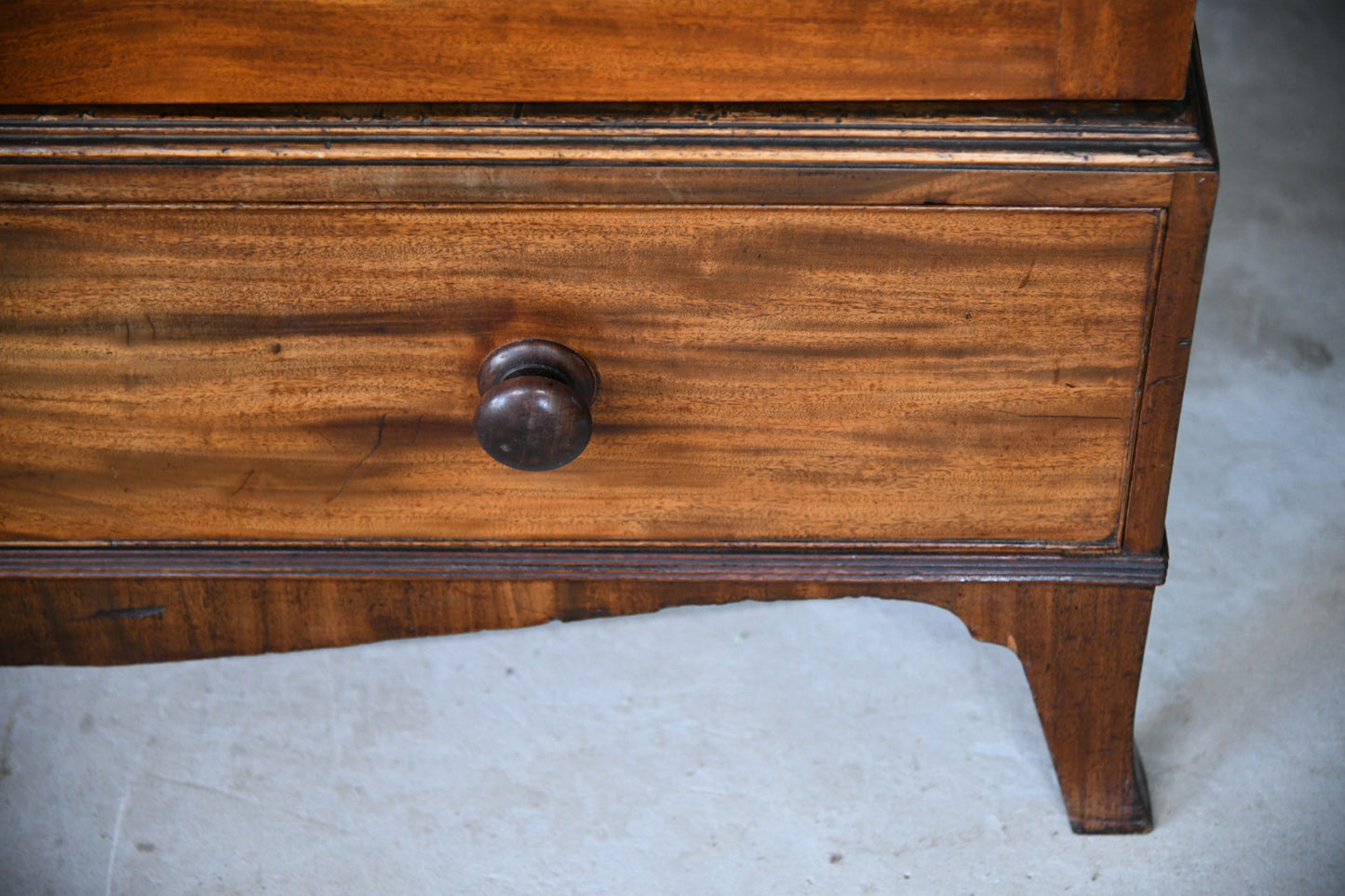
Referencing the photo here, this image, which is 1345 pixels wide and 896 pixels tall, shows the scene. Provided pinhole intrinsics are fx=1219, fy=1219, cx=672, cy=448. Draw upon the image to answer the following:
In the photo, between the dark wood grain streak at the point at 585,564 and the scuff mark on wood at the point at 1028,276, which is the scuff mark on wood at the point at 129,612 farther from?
the scuff mark on wood at the point at 1028,276

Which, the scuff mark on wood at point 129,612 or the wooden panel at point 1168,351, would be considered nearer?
the wooden panel at point 1168,351

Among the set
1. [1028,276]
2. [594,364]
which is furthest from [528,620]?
[1028,276]

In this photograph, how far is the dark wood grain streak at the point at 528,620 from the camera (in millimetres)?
738

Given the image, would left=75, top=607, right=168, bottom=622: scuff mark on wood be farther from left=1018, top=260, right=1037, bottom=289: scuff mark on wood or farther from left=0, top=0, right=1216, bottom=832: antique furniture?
left=1018, top=260, right=1037, bottom=289: scuff mark on wood

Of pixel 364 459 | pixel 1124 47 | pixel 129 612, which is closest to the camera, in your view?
pixel 1124 47

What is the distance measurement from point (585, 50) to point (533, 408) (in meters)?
0.17

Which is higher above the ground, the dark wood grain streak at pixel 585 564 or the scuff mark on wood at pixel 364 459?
the scuff mark on wood at pixel 364 459

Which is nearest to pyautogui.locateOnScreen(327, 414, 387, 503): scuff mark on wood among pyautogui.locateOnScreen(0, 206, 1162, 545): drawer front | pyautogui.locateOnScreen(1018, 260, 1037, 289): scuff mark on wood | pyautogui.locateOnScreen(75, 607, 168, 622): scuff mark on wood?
pyautogui.locateOnScreen(0, 206, 1162, 545): drawer front

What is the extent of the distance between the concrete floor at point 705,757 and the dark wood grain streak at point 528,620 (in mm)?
65

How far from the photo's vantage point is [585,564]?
0.72m

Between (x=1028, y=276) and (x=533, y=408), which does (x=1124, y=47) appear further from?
(x=533, y=408)

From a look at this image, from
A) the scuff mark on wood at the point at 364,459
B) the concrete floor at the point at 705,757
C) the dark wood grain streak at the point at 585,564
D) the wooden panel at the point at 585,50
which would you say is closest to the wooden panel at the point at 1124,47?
the wooden panel at the point at 585,50

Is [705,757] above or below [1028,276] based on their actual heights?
below

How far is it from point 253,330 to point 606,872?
1.34ft
